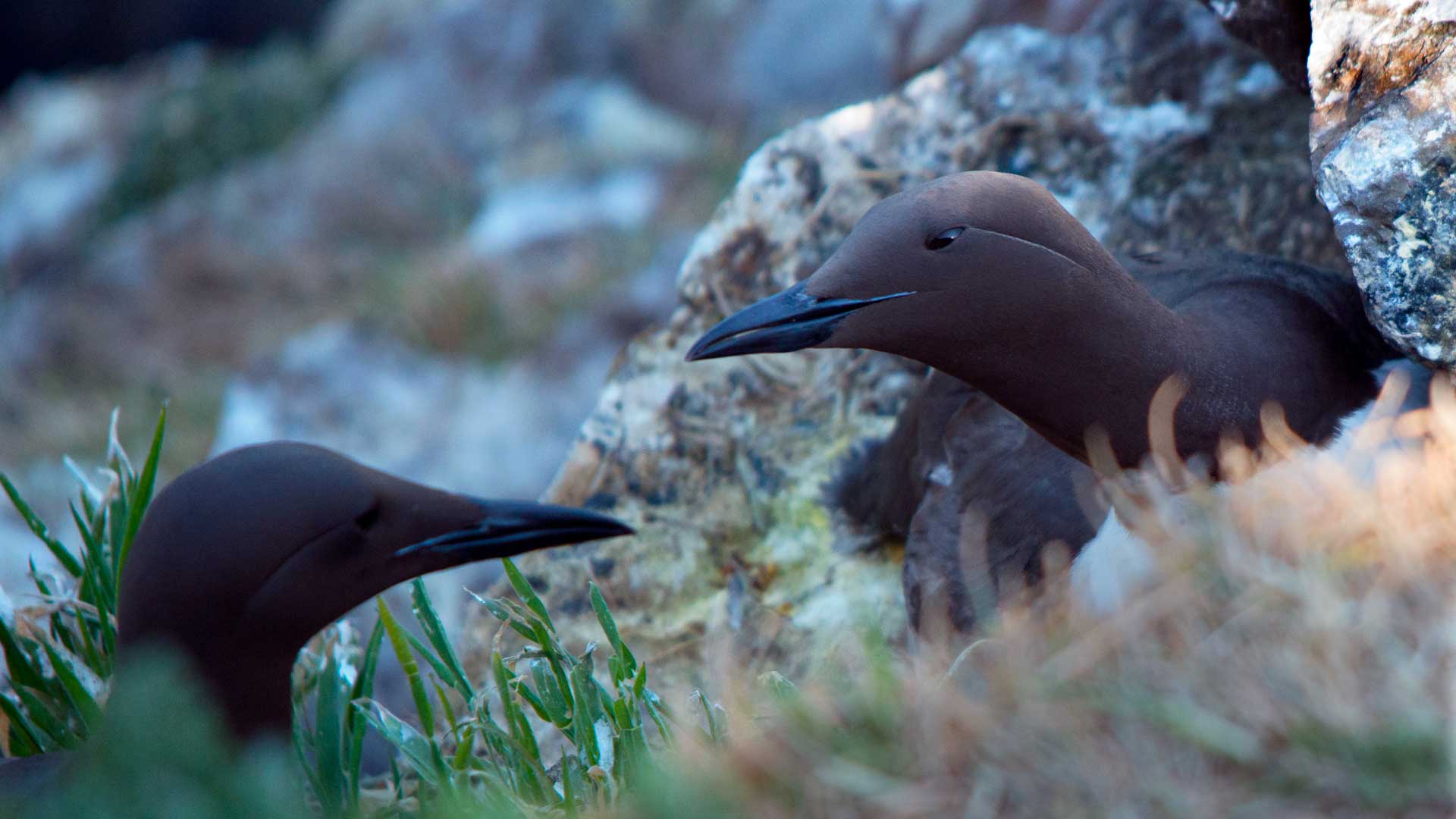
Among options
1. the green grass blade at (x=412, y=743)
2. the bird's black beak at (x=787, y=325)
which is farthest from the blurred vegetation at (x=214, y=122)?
the bird's black beak at (x=787, y=325)

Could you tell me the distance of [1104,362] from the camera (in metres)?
2.22

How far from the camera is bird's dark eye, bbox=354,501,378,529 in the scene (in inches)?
95.7

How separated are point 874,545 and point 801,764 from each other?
67.2 inches

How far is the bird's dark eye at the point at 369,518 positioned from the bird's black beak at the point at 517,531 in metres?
0.10

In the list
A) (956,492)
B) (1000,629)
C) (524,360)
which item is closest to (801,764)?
(1000,629)

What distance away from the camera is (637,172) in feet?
32.4

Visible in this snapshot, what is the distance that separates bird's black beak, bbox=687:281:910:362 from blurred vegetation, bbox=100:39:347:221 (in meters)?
10.6

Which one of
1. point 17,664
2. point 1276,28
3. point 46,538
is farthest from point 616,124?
point 17,664

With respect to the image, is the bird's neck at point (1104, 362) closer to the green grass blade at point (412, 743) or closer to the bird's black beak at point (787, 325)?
the bird's black beak at point (787, 325)

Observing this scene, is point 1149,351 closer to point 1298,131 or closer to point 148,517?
point 1298,131

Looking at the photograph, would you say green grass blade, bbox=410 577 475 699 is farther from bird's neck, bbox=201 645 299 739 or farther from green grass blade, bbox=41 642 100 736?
green grass blade, bbox=41 642 100 736

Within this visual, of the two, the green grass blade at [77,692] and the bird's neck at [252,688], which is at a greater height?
the green grass blade at [77,692]

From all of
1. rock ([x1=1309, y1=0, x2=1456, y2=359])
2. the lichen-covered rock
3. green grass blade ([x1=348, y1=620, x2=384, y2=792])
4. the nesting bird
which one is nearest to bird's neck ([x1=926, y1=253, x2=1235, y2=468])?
the nesting bird

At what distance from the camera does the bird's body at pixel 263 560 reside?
2.30m
